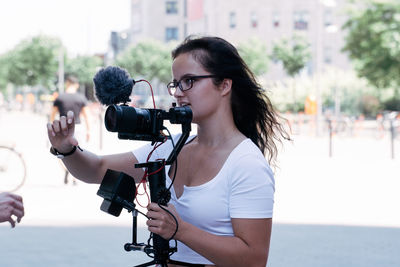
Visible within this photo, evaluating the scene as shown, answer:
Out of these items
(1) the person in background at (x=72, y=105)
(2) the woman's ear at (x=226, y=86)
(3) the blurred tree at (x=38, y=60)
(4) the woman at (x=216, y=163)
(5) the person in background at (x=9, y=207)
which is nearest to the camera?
(4) the woman at (x=216, y=163)

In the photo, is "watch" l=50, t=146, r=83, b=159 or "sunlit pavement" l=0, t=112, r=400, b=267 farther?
"sunlit pavement" l=0, t=112, r=400, b=267

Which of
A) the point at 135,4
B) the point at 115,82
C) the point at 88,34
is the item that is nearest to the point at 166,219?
the point at 115,82

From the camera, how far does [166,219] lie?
2385 mm

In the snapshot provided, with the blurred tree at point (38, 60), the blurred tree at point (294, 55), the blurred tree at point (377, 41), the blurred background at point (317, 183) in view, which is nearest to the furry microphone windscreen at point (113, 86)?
the blurred background at point (317, 183)

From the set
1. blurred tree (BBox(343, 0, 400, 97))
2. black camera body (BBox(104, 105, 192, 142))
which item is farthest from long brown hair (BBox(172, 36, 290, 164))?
blurred tree (BBox(343, 0, 400, 97))

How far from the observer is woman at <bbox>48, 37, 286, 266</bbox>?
260 centimetres

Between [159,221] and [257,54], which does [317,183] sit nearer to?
[159,221]

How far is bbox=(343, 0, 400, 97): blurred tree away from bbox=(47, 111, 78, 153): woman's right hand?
33.4 m

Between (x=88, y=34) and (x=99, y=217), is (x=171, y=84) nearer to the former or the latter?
(x=99, y=217)

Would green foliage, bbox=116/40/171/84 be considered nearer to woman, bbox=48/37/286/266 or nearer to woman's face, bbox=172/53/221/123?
woman, bbox=48/37/286/266

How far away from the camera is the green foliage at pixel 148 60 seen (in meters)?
82.8

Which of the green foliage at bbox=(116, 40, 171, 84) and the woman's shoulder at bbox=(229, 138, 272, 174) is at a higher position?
the green foliage at bbox=(116, 40, 171, 84)

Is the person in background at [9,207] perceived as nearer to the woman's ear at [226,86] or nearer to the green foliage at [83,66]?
the woman's ear at [226,86]

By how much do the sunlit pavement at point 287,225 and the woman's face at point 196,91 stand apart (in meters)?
1.27
